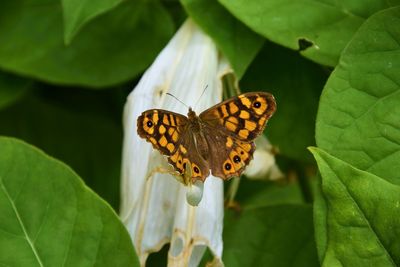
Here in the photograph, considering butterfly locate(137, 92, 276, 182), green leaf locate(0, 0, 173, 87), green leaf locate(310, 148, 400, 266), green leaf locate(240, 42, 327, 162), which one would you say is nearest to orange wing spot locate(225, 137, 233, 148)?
butterfly locate(137, 92, 276, 182)

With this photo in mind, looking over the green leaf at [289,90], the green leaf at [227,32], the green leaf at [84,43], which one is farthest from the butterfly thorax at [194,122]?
the green leaf at [84,43]

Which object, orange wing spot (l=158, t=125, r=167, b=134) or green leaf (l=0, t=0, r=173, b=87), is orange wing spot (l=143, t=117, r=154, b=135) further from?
green leaf (l=0, t=0, r=173, b=87)

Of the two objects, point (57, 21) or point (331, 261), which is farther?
point (57, 21)

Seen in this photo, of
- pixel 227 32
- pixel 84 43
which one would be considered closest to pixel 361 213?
pixel 227 32

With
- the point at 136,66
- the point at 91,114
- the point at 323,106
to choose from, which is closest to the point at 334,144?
the point at 323,106

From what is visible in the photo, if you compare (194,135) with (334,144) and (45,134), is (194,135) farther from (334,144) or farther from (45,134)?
(45,134)

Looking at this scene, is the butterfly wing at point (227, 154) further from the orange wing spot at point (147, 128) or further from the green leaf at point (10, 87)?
the green leaf at point (10, 87)
